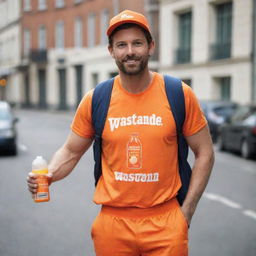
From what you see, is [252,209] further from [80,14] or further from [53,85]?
[53,85]

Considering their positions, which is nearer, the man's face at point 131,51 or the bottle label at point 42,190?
the man's face at point 131,51

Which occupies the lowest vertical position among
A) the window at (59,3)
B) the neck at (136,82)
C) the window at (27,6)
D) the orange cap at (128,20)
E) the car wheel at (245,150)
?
the car wheel at (245,150)

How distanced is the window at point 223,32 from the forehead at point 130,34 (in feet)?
86.5

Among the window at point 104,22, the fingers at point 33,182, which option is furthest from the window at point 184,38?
the fingers at point 33,182

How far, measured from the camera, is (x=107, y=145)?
319 cm

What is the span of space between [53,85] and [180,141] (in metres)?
49.0

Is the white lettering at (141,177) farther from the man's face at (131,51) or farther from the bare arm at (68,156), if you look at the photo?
the man's face at (131,51)

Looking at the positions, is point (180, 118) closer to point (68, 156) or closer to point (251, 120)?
point (68, 156)

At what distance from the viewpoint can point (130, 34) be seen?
10.2ft

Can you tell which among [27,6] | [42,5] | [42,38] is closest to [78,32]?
[42,38]

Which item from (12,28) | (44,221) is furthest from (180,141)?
(12,28)

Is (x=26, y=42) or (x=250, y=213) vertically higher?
(x=26, y=42)

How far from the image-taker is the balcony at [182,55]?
32688 mm

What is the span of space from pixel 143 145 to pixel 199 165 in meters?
0.37
